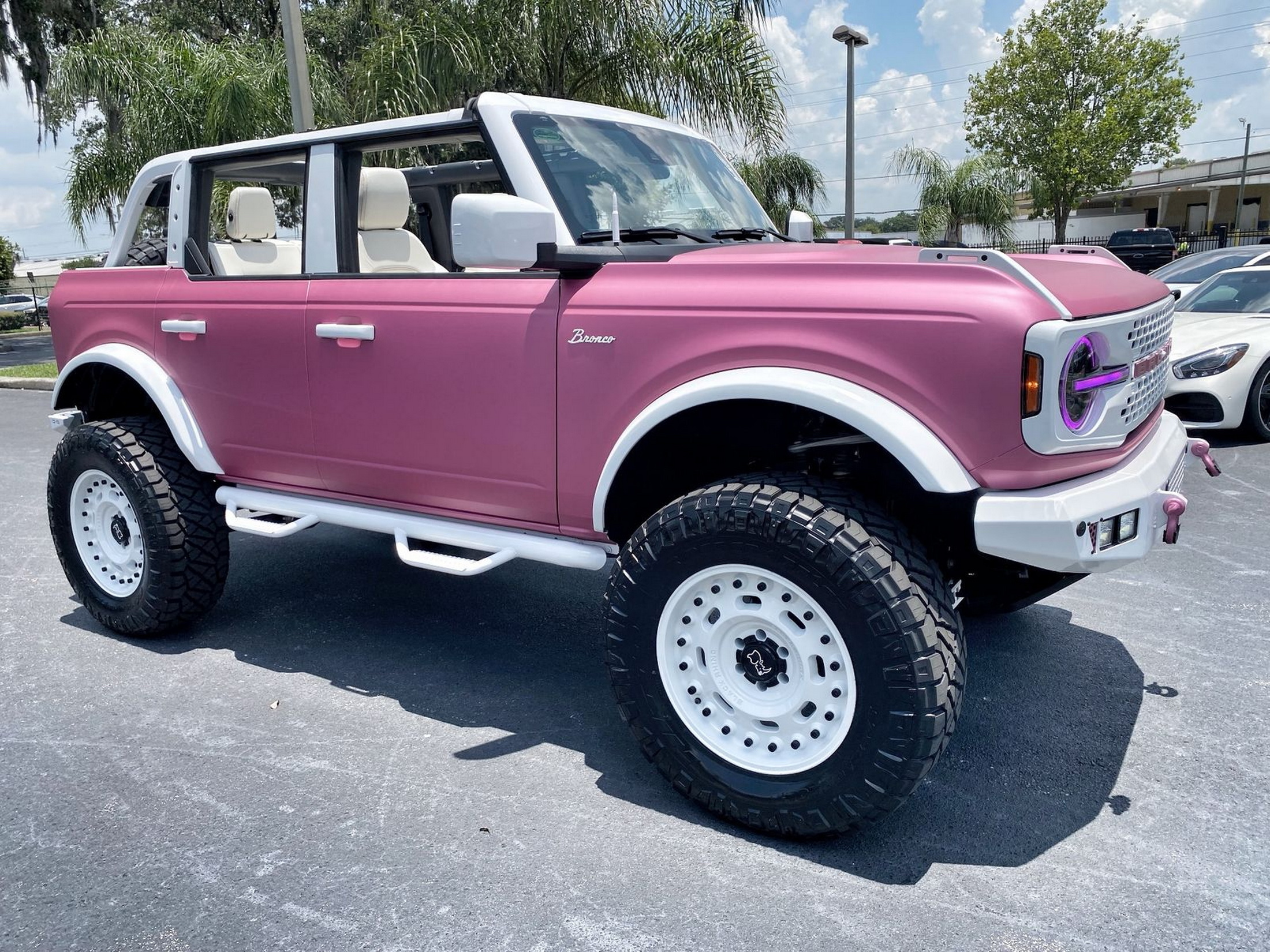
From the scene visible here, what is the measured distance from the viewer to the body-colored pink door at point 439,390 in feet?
11.1

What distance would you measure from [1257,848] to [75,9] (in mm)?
28873

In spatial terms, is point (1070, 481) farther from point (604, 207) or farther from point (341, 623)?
point (341, 623)

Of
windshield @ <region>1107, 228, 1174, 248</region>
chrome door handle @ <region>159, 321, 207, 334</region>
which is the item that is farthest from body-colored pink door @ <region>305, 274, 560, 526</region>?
windshield @ <region>1107, 228, 1174, 248</region>

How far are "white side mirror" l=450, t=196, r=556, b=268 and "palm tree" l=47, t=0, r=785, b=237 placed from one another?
8555mm

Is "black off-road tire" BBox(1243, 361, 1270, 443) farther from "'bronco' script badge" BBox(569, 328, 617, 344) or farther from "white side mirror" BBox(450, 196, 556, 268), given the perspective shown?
"white side mirror" BBox(450, 196, 556, 268)

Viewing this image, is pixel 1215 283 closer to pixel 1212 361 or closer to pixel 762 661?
pixel 1212 361

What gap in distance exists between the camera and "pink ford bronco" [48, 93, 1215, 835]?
8.84 ft

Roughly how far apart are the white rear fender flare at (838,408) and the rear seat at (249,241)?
8.31ft

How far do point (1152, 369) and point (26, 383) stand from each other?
16.6m

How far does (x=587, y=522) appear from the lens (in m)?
3.40

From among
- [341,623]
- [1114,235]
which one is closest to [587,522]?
A: [341,623]

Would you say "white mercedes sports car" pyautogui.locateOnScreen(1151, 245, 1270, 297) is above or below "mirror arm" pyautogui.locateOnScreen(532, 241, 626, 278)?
below

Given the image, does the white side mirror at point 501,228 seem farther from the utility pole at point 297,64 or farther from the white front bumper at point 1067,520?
the utility pole at point 297,64

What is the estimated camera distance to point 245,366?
4.18m
